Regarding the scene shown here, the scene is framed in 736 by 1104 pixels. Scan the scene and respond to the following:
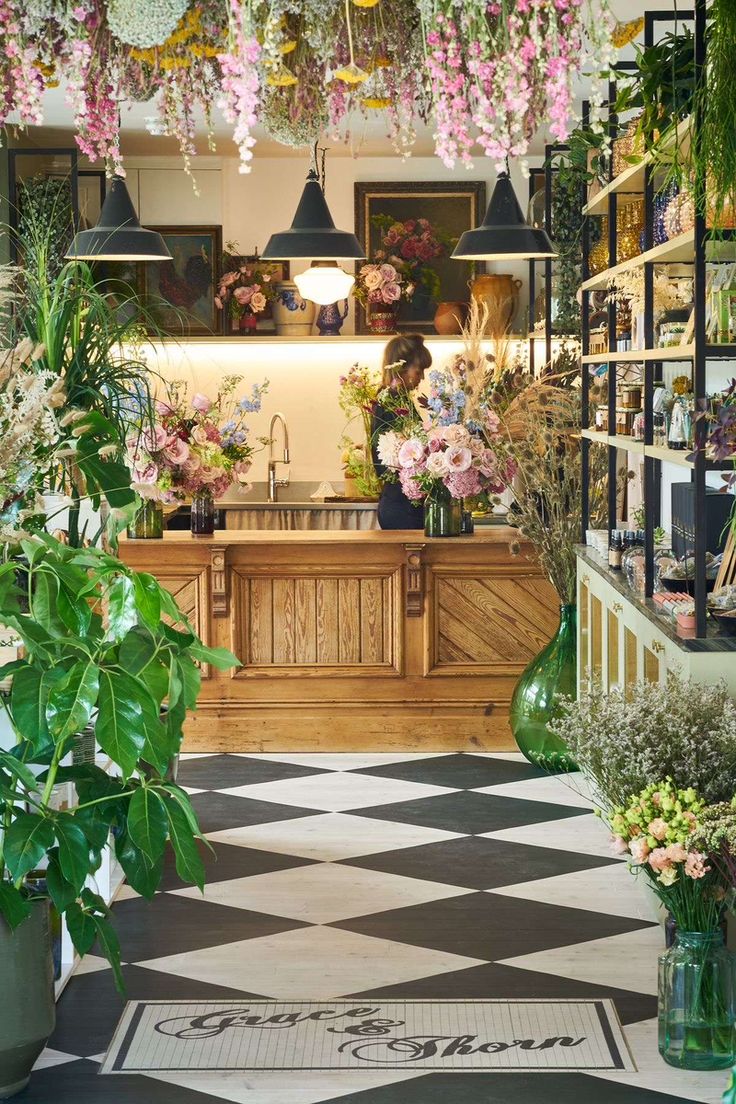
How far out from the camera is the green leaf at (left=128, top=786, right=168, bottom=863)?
2.77 meters

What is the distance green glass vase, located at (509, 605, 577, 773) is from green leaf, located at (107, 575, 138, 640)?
3.20 metres

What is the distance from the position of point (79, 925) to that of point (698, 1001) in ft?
4.30

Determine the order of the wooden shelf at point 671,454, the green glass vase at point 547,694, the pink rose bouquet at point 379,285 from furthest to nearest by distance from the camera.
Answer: the pink rose bouquet at point 379,285, the green glass vase at point 547,694, the wooden shelf at point 671,454

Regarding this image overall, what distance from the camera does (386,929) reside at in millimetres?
4051

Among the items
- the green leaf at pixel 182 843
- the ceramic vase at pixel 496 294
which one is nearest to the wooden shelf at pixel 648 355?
the green leaf at pixel 182 843

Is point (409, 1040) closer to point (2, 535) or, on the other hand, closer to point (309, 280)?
point (2, 535)

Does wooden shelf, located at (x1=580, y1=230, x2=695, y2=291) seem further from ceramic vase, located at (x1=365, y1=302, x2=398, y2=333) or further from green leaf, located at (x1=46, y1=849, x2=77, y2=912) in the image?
ceramic vase, located at (x1=365, y1=302, x2=398, y2=333)

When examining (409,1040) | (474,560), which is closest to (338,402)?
(474,560)

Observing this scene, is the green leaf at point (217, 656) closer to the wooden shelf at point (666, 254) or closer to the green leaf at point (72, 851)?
the green leaf at point (72, 851)

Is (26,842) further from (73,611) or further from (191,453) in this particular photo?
(191,453)

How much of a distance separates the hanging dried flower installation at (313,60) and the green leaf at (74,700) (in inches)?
37.7

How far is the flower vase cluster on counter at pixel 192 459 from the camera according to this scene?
614cm

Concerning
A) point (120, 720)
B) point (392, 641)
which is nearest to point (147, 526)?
point (392, 641)

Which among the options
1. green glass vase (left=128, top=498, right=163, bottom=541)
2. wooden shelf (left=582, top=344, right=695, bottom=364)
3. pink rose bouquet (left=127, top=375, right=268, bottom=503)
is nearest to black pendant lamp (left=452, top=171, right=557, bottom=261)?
wooden shelf (left=582, top=344, right=695, bottom=364)
